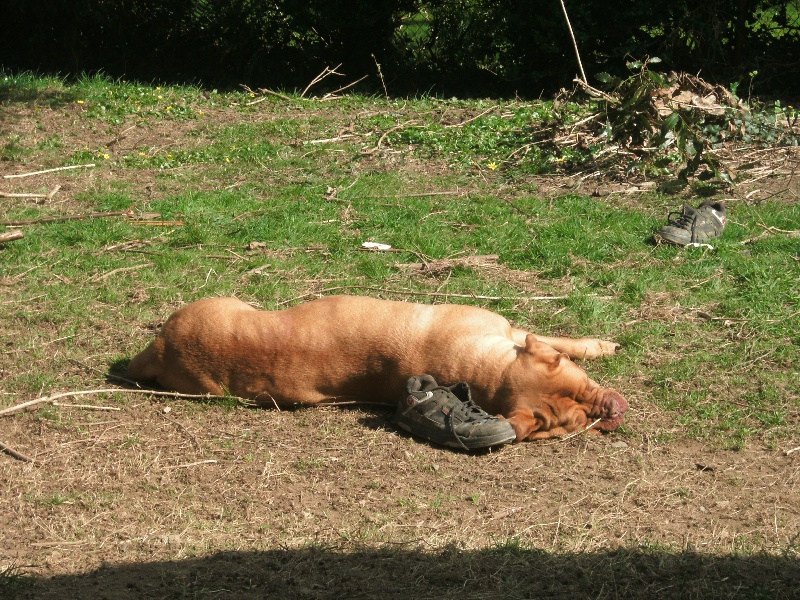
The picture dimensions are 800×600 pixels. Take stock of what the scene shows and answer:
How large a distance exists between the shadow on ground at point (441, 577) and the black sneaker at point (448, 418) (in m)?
0.93

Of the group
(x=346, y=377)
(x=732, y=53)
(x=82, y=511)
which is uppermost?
(x=732, y=53)

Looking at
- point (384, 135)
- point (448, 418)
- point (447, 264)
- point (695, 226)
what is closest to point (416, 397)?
point (448, 418)

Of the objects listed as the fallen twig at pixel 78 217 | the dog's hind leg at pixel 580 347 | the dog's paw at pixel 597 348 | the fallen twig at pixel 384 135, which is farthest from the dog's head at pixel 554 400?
the fallen twig at pixel 384 135

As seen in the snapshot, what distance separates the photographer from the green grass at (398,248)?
19.2 feet

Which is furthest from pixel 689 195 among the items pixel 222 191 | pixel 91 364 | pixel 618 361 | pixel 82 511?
pixel 82 511

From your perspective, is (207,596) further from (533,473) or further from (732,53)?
(732,53)

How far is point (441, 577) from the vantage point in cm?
384

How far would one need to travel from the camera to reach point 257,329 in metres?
5.38

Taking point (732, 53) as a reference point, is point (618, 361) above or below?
below

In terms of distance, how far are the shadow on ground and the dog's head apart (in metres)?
1.18

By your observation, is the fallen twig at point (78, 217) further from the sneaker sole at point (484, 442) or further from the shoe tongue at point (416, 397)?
the sneaker sole at point (484, 442)

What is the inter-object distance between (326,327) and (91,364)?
1742 mm

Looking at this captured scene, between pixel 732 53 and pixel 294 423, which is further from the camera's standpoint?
pixel 732 53

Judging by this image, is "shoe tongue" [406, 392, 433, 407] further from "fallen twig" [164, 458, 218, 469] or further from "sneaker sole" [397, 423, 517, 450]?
"fallen twig" [164, 458, 218, 469]
